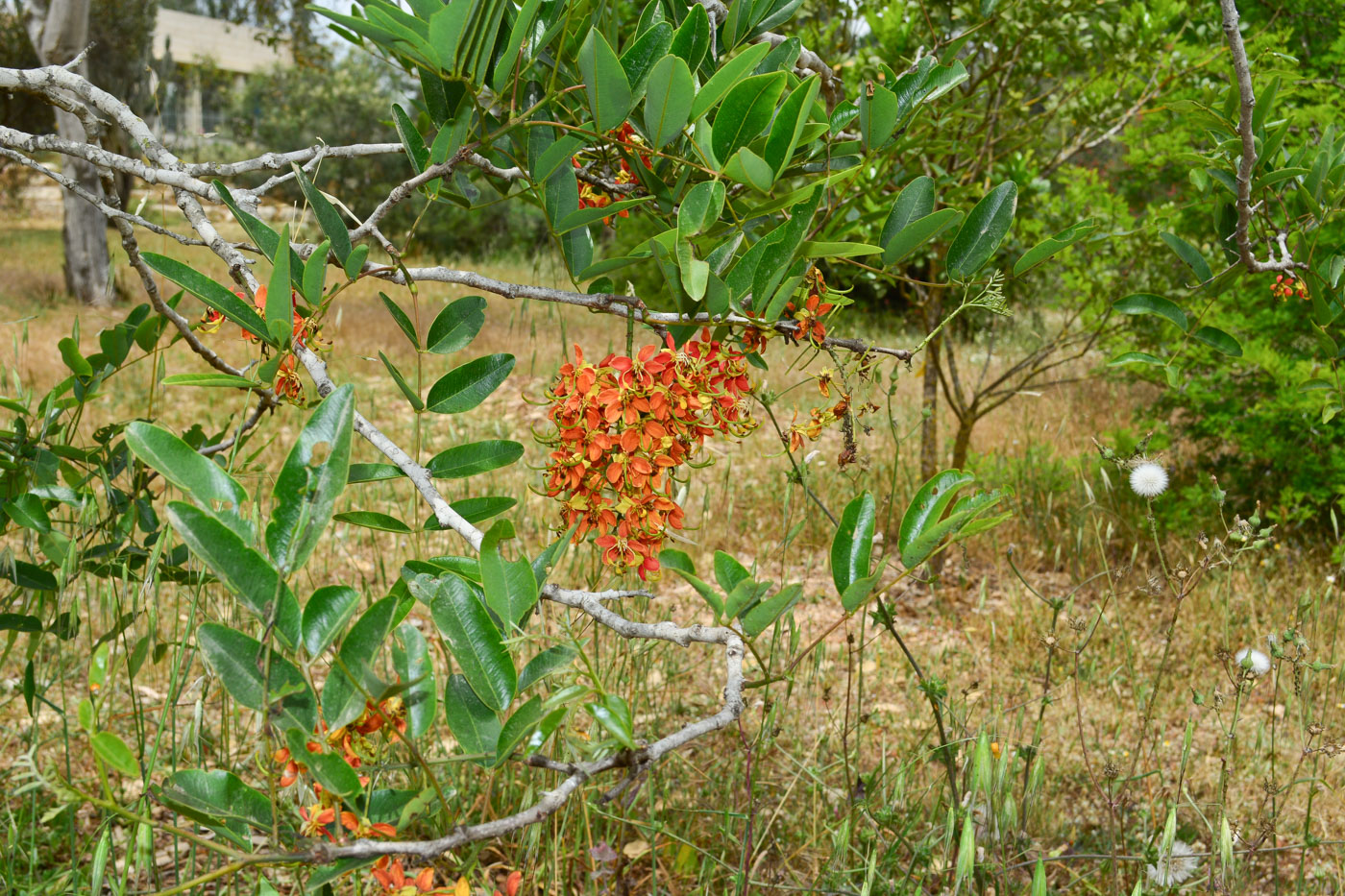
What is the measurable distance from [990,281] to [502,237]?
39.7 feet

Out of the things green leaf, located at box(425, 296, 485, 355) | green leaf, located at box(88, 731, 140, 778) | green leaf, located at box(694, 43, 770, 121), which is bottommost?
green leaf, located at box(88, 731, 140, 778)

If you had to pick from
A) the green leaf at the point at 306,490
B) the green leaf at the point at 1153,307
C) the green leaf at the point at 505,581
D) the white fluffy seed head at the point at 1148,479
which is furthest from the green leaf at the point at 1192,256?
the green leaf at the point at 306,490

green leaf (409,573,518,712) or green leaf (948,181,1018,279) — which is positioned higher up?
green leaf (948,181,1018,279)

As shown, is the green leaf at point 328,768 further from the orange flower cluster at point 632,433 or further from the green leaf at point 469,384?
the green leaf at point 469,384

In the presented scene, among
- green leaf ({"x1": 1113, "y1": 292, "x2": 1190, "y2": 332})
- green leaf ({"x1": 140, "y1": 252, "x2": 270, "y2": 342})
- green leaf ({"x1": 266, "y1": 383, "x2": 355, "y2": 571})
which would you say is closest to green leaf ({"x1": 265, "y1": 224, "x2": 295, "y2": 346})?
green leaf ({"x1": 140, "y1": 252, "x2": 270, "y2": 342})

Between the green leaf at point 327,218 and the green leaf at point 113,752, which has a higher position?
the green leaf at point 327,218

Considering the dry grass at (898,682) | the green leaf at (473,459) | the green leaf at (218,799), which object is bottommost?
the dry grass at (898,682)

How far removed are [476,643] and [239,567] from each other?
152 mm

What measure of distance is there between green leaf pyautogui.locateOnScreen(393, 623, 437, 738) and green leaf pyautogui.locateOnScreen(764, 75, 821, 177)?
0.46 meters

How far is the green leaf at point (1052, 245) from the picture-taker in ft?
2.75

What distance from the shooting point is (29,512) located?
4.05ft

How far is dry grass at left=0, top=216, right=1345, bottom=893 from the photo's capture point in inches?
57.5

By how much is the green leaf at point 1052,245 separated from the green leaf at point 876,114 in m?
0.17

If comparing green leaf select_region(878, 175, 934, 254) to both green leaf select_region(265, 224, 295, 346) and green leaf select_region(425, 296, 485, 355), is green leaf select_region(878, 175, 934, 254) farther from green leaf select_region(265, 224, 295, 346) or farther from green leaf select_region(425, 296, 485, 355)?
green leaf select_region(265, 224, 295, 346)
